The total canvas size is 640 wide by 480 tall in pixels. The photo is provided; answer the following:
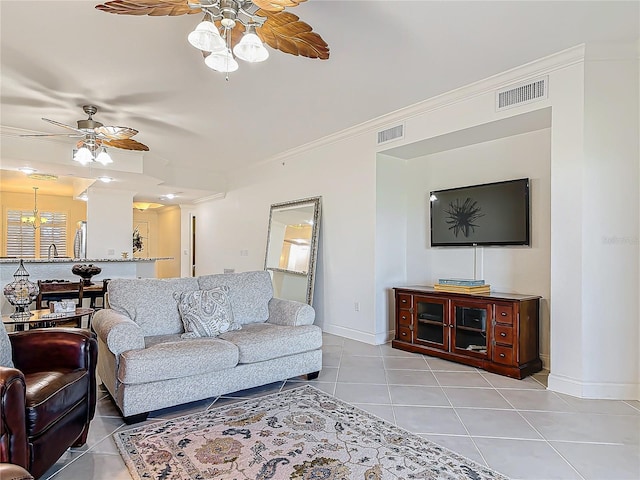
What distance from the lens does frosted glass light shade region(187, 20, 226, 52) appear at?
1988 millimetres

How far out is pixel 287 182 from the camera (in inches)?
244

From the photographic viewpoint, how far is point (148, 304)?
3.24 m

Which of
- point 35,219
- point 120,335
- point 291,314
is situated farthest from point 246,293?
point 35,219

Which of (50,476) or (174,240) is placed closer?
(50,476)

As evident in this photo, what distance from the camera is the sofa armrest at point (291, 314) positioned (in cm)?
353

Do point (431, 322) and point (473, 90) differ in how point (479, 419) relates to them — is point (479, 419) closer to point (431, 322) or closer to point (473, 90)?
point (431, 322)

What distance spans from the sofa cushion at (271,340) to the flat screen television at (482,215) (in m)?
2.06

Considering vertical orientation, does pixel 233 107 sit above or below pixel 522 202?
above

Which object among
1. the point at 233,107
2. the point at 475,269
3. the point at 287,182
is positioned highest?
the point at 233,107

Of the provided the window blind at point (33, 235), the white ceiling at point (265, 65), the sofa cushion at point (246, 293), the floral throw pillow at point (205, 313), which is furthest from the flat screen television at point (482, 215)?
the window blind at point (33, 235)

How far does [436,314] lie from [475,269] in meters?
0.73

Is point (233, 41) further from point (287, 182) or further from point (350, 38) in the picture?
point (287, 182)

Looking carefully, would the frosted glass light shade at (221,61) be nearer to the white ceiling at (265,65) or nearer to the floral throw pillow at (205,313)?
the white ceiling at (265,65)

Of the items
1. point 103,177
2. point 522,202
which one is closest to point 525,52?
point 522,202
